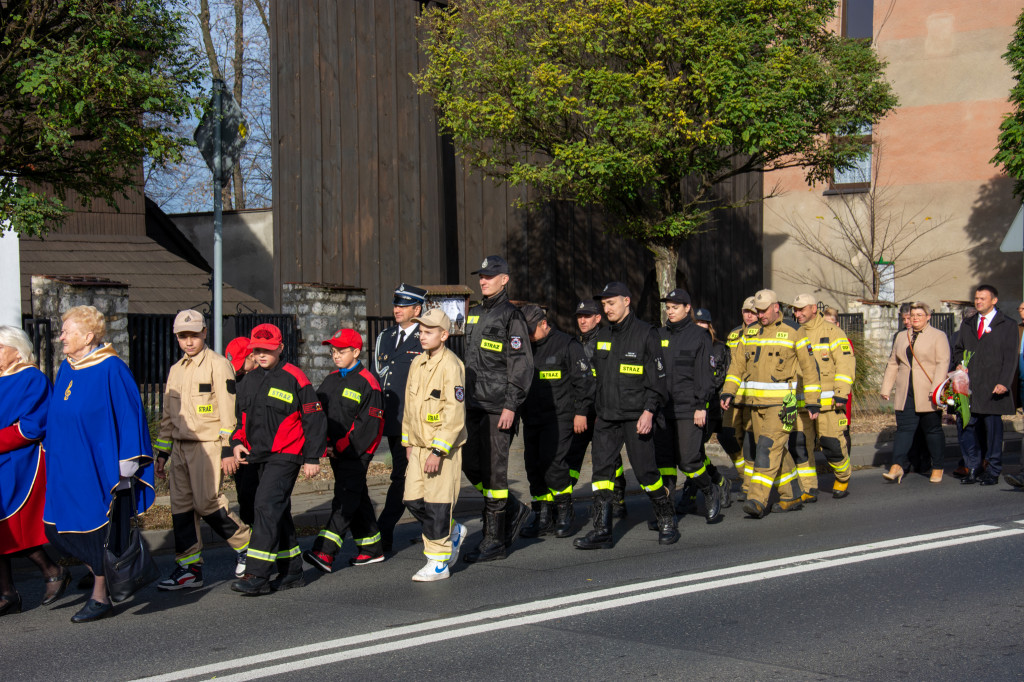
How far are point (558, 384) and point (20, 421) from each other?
3.94 meters

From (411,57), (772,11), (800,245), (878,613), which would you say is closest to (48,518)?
(878,613)

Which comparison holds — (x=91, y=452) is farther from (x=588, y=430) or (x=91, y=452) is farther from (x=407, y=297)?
(x=588, y=430)

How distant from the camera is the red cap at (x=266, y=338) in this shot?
21.3 feet

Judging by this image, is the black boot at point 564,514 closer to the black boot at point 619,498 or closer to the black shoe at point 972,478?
the black boot at point 619,498

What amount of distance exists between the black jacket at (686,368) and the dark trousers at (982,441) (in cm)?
367

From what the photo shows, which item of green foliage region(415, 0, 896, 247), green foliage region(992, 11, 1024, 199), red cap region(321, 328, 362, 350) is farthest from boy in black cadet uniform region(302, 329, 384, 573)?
green foliage region(992, 11, 1024, 199)

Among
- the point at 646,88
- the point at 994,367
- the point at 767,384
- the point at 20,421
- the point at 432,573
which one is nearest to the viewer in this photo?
the point at 20,421

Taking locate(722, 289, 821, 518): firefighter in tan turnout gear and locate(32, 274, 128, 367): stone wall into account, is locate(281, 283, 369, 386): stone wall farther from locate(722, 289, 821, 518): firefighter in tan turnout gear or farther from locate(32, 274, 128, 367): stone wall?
locate(722, 289, 821, 518): firefighter in tan turnout gear

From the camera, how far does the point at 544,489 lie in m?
8.34

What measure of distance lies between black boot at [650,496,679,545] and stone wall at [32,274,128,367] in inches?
248

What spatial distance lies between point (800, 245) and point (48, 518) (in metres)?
27.1

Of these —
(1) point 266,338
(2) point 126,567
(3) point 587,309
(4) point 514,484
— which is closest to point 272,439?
(1) point 266,338

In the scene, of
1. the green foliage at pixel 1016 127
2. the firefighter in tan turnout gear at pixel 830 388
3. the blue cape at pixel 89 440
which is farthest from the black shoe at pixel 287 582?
the green foliage at pixel 1016 127

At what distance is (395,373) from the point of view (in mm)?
7922
